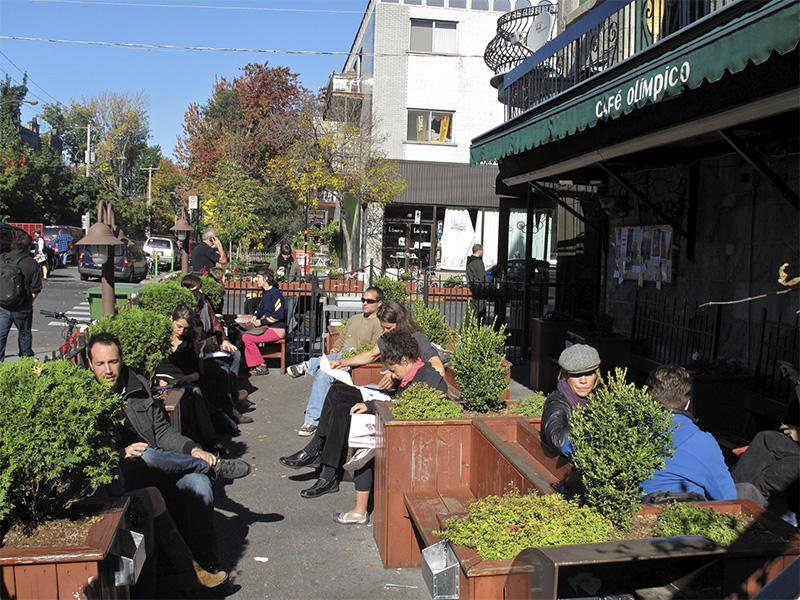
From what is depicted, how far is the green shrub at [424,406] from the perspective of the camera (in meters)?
4.61

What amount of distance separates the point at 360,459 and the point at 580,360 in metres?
1.91

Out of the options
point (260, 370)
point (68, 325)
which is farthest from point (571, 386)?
point (260, 370)

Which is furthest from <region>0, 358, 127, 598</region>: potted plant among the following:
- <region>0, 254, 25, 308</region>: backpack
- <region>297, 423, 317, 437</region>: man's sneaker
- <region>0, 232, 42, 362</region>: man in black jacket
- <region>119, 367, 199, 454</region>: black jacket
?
<region>0, 232, 42, 362</region>: man in black jacket

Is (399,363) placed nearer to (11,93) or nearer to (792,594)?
(792,594)

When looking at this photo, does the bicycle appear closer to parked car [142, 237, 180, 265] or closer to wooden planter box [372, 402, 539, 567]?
wooden planter box [372, 402, 539, 567]

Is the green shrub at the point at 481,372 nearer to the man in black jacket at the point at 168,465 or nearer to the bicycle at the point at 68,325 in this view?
the man in black jacket at the point at 168,465

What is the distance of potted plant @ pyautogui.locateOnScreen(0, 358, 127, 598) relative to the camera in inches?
103

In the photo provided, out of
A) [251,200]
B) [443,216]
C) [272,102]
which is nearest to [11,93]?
[272,102]

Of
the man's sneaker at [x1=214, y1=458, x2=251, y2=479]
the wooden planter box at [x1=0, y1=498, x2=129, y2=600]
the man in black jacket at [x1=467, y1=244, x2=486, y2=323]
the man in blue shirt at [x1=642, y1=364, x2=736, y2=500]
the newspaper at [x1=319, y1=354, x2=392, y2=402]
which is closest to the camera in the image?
the wooden planter box at [x1=0, y1=498, x2=129, y2=600]

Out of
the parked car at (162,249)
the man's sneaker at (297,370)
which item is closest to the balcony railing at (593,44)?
the man's sneaker at (297,370)

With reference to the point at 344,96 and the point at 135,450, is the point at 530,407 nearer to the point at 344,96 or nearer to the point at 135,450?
the point at 135,450

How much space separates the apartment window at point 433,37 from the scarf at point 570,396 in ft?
82.9

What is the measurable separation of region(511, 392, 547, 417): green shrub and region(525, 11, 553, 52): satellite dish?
235 inches

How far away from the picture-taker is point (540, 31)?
9.44 meters
